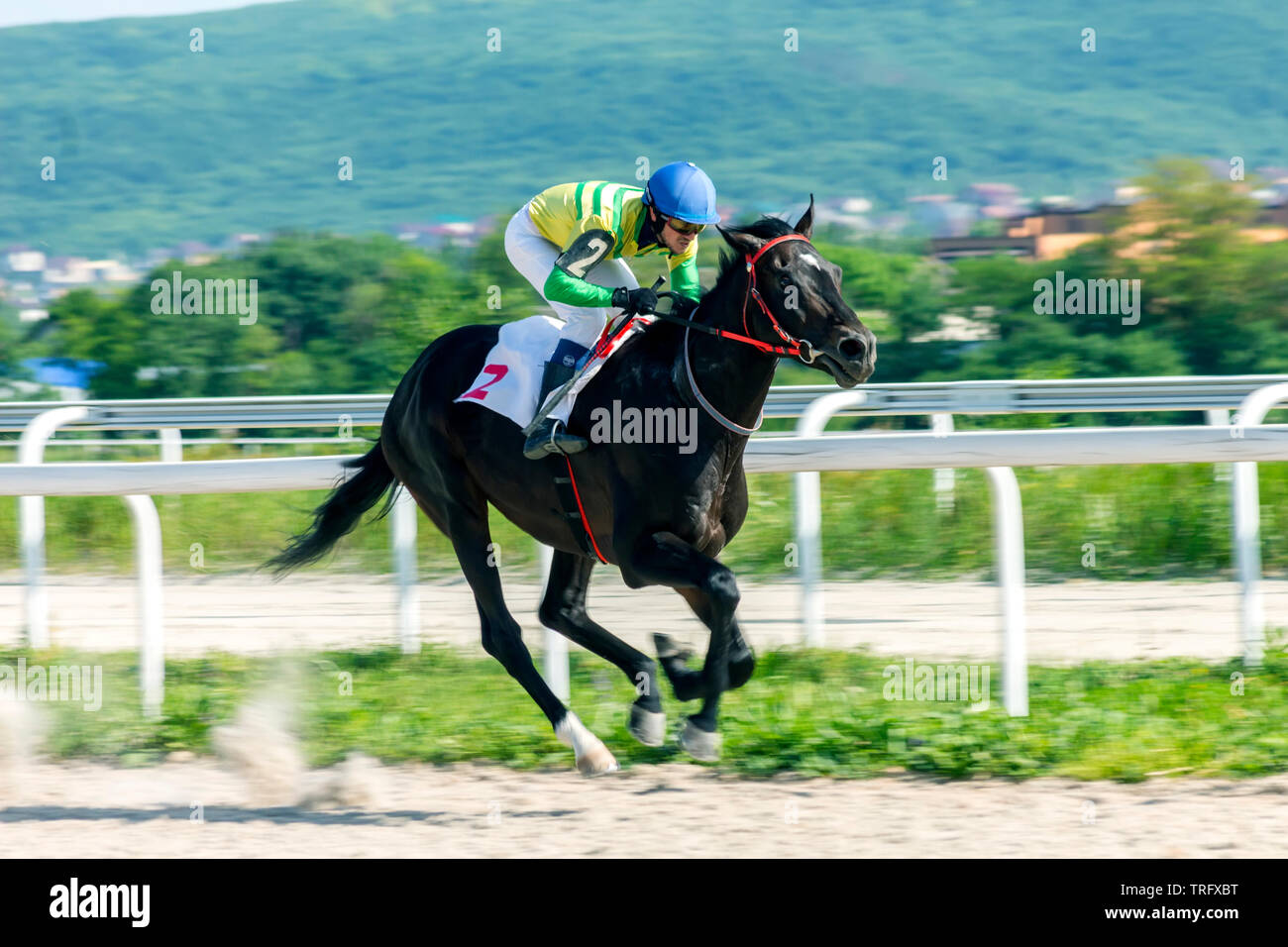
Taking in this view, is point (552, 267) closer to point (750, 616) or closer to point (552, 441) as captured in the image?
point (552, 441)

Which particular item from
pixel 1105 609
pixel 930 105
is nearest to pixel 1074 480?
pixel 1105 609

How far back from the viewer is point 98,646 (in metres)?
6.24

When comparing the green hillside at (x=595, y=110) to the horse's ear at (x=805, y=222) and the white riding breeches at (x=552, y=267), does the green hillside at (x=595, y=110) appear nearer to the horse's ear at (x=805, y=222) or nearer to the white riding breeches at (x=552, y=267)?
the white riding breeches at (x=552, y=267)

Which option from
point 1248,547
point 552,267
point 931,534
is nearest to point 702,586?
point 552,267

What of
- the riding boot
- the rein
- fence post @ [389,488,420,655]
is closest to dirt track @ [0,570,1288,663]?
fence post @ [389,488,420,655]

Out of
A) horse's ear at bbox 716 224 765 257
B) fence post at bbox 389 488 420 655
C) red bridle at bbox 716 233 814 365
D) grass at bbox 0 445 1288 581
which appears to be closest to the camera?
red bridle at bbox 716 233 814 365

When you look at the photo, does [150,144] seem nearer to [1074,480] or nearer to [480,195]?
[480,195]

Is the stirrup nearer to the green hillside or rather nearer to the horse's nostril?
the horse's nostril

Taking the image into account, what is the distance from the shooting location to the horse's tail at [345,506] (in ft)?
17.0

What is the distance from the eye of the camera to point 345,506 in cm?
519

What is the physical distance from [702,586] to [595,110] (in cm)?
7539

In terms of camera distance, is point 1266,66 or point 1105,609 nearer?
point 1105,609

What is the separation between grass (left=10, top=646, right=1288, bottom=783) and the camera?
4246 millimetres

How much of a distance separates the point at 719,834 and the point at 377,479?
2112 millimetres
